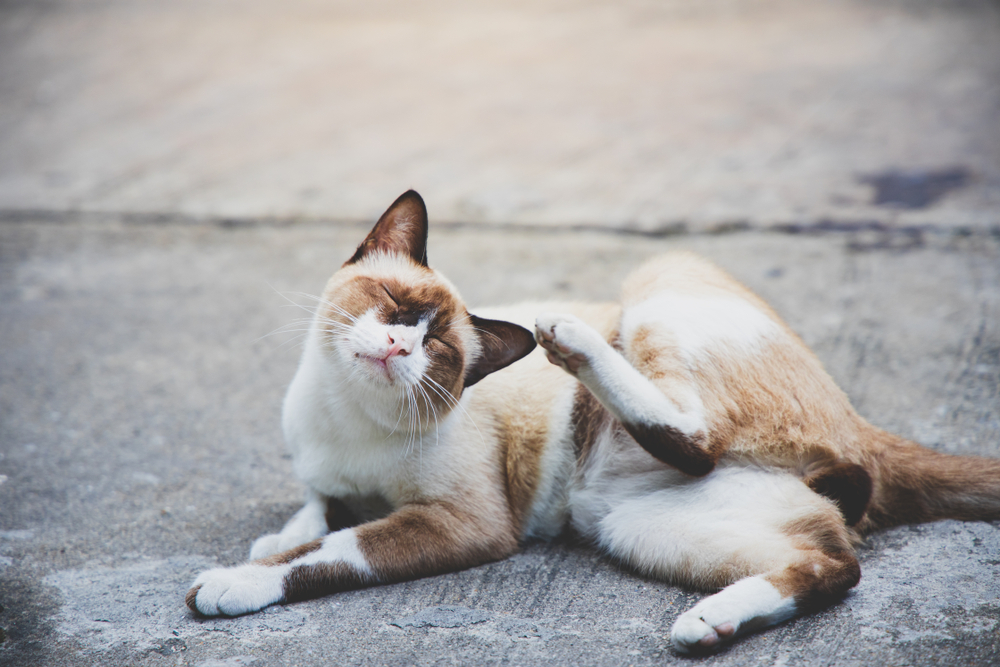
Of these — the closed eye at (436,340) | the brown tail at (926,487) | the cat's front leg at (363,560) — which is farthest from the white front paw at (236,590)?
the brown tail at (926,487)

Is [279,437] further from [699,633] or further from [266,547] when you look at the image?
[699,633]

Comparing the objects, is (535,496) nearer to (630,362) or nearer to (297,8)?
(630,362)

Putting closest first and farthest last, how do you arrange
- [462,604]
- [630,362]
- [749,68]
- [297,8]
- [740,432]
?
1. [462,604]
2. [740,432]
3. [630,362]
4. [749,68]
5. [297,8]

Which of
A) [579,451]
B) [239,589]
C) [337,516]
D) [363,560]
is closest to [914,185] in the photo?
[579,451]

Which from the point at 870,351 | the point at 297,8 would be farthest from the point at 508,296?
the point at 297,8

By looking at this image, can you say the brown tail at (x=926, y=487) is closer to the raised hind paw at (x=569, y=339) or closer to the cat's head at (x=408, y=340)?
the raised hind paw at (x=569, y=339)

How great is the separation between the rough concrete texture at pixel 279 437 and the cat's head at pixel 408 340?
55 cm

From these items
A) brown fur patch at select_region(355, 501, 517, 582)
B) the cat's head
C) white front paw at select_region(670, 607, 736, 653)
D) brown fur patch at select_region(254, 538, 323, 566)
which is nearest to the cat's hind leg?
white front paw at select_region(670, 607, 736, 653)

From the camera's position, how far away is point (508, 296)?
4.35 m

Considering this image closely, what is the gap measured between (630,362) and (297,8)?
8.26m

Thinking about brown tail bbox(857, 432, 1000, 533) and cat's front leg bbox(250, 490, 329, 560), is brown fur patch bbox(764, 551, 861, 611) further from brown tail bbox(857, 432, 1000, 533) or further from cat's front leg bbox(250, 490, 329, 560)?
cat's front leg bbox(250, 490, 329, 560)

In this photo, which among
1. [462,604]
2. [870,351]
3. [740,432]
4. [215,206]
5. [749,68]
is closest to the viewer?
[462,604]

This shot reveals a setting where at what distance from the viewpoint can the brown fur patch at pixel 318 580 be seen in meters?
2.19

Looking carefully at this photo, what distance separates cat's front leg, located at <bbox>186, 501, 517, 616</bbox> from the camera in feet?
7.00
